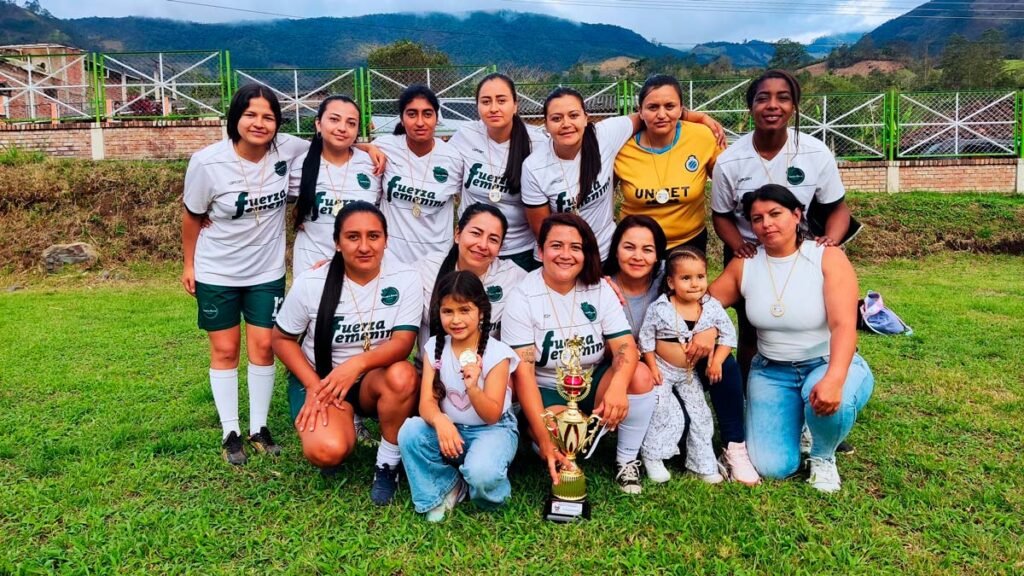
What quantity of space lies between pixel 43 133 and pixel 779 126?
1298cm

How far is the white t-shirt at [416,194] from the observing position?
11.7 feet

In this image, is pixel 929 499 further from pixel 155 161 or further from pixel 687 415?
pixel 155 161

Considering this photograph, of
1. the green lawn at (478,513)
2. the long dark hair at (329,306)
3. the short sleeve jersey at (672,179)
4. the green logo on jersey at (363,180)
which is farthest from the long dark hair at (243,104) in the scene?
the short sleeve jersey at (672,179)

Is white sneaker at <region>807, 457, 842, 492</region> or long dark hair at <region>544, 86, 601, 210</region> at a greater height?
long dark hair at <region>544, 86, 601, 210</region>

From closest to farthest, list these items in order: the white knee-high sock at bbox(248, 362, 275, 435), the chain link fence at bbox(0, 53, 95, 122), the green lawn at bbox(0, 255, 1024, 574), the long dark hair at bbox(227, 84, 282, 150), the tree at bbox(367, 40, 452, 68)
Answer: the green lawn at bbox(0, 255, 1024, 574) < the long dark hair at bbox(227, 84, 282, 150) < the white knee-high sock at bbox(248, 362, 275, 435) < the chain link fence at bbox(0, 53, 95, 122) < the tree at bbox(367, 40, 452, 68)

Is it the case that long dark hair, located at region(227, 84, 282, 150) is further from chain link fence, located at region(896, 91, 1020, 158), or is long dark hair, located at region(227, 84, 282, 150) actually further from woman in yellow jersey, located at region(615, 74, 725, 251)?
chain link fence, located at region(896, 91, 1020, 158)

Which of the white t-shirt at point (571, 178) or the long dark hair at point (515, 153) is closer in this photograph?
the white t-shirt at point (571, 178)

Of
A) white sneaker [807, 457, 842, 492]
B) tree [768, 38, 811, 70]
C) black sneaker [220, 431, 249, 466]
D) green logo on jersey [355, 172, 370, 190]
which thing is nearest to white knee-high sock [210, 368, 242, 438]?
black sneaker [220, 431, 249, 466]

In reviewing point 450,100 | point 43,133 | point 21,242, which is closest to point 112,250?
point 21,242

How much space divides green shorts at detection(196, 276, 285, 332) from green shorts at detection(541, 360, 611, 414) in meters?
1.40

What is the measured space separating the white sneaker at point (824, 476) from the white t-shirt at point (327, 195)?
2349mm

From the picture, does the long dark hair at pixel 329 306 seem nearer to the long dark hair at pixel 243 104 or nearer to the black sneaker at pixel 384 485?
the black sneaker at pixel 384 485

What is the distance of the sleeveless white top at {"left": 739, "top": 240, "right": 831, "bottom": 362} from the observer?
10.1ft

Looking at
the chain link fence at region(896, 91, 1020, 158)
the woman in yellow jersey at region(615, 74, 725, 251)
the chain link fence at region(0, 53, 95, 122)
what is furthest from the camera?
the chain link fence at region(896, 91, 1020, 158)
